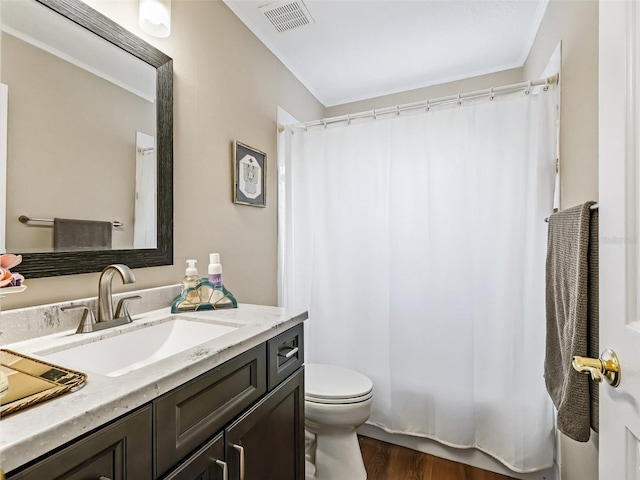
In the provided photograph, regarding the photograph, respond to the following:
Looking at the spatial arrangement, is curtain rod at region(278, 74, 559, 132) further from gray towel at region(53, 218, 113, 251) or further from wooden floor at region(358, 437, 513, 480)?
wooden floor at region(358, 437, 513, 480)

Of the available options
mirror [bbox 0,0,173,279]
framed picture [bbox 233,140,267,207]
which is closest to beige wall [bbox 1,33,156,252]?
mirror [bbox 0,0,173,279]

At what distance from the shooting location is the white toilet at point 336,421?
61.0 inches

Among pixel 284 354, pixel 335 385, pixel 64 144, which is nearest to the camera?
pixel 64 144

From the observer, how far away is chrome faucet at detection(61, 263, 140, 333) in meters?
0.96

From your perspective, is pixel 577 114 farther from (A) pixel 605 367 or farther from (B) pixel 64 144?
(B) pixel 64 144

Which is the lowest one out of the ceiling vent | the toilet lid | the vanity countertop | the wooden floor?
the wooden floor

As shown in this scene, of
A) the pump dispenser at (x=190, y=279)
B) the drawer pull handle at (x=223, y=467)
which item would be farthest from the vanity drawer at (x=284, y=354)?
the pump dispenser at (x=190, y=279)

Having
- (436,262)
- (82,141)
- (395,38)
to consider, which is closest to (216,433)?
(82,141)

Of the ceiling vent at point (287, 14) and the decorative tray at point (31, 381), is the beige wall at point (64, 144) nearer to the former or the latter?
the decorative tray at point (31, 381)

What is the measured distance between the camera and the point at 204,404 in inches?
30.9

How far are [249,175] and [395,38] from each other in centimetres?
122

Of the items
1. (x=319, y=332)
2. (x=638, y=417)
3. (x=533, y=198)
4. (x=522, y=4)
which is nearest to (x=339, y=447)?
(x=319, y=332)

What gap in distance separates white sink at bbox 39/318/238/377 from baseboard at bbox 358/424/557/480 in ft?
4.61

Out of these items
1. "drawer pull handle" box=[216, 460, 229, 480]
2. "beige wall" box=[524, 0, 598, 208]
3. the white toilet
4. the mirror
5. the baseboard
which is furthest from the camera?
the baseboard
